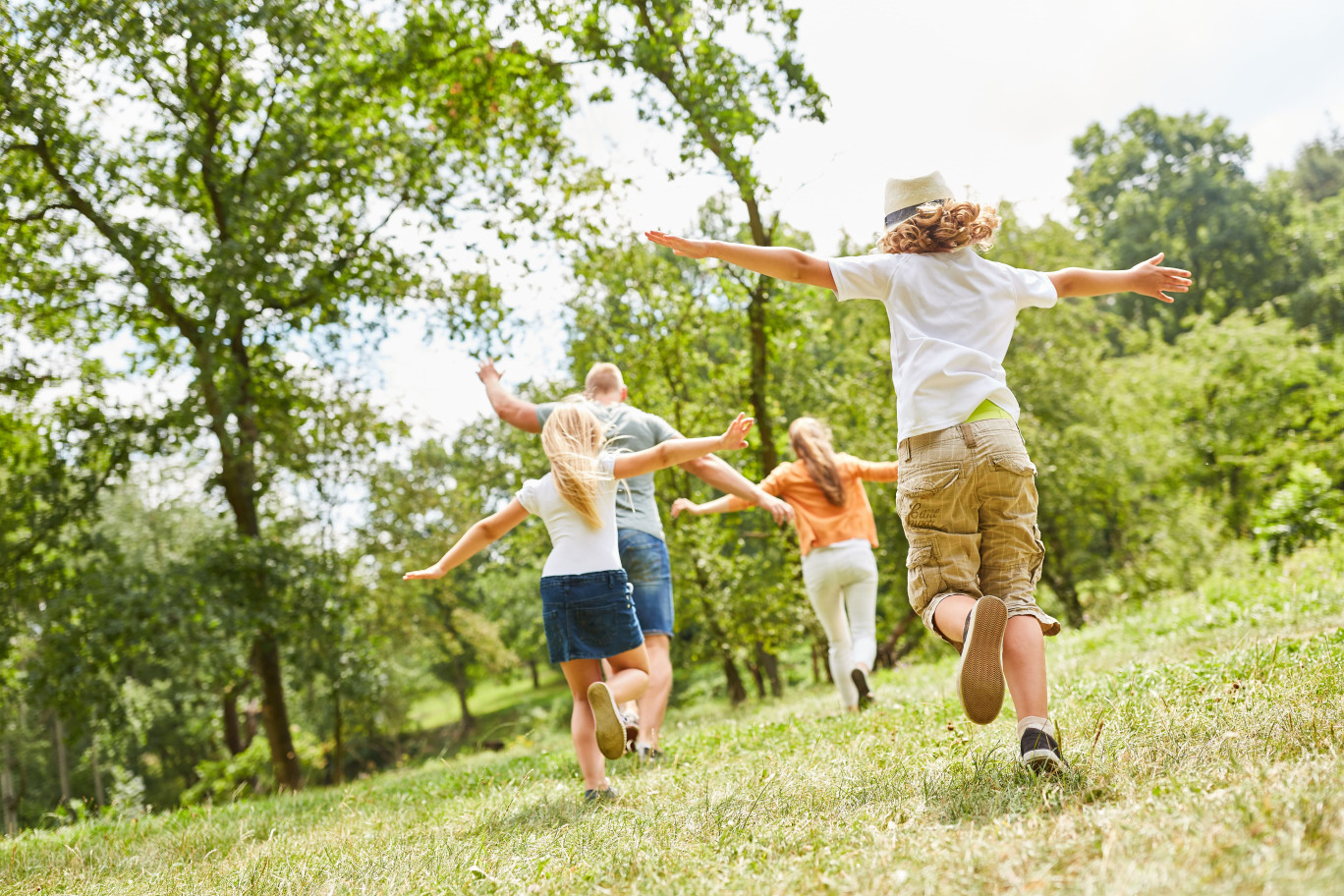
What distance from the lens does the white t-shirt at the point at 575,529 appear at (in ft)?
13.1

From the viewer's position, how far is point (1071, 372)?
1903 cm

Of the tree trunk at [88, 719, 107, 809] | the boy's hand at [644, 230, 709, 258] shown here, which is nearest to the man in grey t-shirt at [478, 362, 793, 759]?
the boy's hand at [644, 230, 709, 258]

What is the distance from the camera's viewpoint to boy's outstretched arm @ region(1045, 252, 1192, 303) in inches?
137

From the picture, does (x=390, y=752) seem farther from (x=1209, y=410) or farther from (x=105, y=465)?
(x=1209, y=410)

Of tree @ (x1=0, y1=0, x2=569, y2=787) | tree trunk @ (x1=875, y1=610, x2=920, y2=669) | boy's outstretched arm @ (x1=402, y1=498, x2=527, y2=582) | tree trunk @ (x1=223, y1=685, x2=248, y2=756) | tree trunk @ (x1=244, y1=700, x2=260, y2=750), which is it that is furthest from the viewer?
tree trunk @ (x1=244, y1=700, x2=260, y2=750)

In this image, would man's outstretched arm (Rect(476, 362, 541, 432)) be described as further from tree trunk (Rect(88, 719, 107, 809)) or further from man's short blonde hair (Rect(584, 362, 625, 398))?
tree trunk (Rect(88, 719, 107, 809))

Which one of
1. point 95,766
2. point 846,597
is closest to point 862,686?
point 846,597

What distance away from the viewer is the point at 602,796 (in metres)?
3.78

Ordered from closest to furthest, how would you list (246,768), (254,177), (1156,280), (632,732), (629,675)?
1. (1156,280)
2. (629,675)
3. (632,732)
4. (254,177)
5. (246,768)

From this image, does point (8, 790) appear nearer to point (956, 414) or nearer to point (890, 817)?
point (890, 817)

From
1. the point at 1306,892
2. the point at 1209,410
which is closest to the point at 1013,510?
the point at 1306,892

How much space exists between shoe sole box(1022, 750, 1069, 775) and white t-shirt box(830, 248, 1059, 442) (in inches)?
44.7

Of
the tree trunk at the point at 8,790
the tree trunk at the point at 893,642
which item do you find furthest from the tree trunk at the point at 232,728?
the tree trunk at the point at 893,642

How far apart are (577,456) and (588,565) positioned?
0.52 metres
